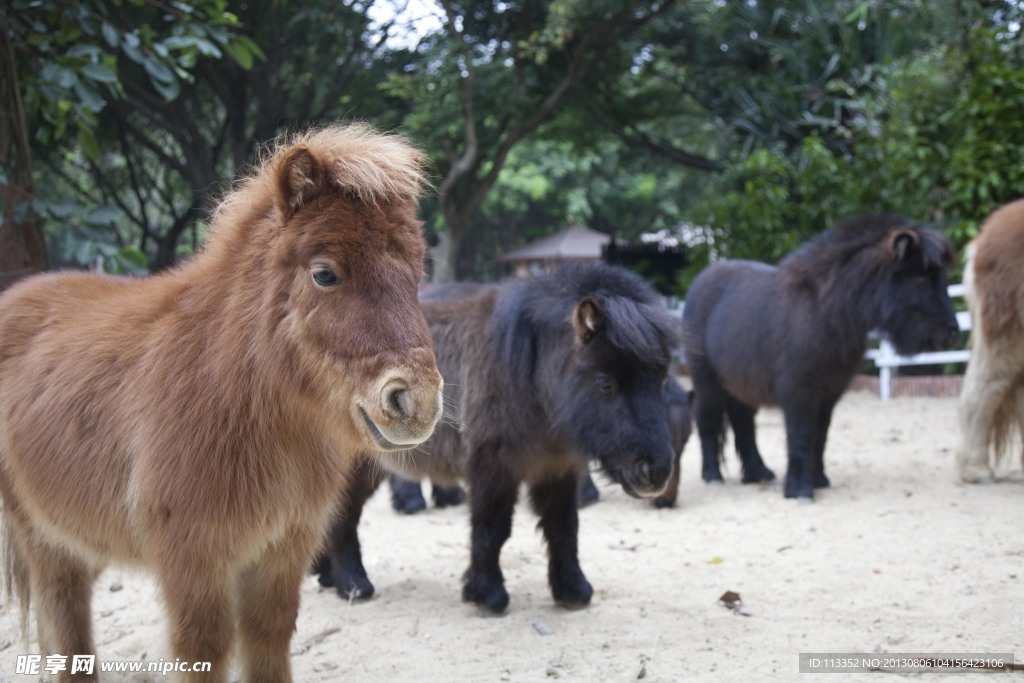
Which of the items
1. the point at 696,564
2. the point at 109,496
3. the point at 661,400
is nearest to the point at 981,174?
the point at 696,564

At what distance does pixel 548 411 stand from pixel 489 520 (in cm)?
67

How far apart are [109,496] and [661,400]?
2594mm

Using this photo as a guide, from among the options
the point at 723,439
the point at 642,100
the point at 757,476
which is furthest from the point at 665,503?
the point at 642,100

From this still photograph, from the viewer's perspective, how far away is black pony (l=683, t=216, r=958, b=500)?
22.9ft

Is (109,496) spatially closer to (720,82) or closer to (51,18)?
(51,18)

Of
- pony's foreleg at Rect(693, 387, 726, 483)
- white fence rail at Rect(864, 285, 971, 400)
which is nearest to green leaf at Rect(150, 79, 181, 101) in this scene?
pony's foreleg at Rect(693, 387, 726, 483)

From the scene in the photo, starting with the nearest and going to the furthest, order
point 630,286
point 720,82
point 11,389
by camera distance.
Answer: point 11,389 < point 630,286 < point 720,82

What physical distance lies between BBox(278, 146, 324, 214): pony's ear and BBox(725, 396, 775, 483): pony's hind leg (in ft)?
20.1

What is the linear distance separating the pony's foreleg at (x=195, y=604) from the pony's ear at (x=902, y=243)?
6.01m

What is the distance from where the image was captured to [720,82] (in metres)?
18.5

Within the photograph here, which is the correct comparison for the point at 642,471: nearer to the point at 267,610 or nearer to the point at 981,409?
the point at 267,610

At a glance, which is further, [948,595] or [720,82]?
[720,82]

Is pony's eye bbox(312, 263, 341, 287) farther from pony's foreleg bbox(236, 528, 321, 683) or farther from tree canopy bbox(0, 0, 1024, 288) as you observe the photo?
tree canopy bbox(0, 0, 1024, 288)

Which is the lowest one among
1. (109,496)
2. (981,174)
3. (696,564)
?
(696,564)
